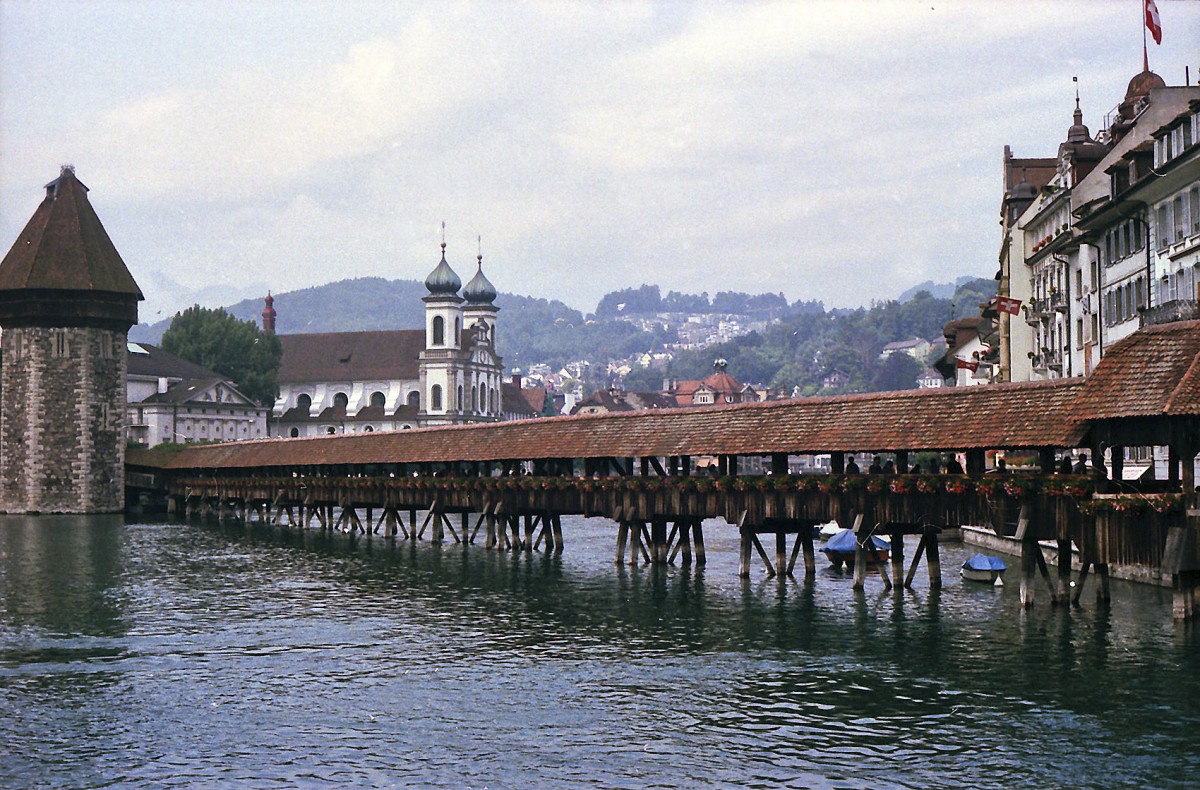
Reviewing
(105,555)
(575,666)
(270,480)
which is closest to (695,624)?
(575,666)

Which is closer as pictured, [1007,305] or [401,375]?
[1007,305]

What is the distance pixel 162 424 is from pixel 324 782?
108 m

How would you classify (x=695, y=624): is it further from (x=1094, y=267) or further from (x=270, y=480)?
(x=270, y=480)

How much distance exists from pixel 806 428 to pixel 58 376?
6117cm

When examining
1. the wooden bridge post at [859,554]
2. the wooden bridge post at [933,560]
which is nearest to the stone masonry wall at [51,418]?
the wooden bridge post at [859,554]

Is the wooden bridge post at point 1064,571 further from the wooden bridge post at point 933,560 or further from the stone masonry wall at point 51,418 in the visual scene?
the stone masonry wall at point 51,418

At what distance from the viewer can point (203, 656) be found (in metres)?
30.8

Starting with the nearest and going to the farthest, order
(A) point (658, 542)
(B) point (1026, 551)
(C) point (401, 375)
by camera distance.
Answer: (B) point (1026, 551)
(A) point (658, 542)
(C) point (401, 375)

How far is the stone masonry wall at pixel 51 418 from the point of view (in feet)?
285

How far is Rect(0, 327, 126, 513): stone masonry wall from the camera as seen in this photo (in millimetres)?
86812

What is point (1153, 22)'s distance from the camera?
42312 millimetres

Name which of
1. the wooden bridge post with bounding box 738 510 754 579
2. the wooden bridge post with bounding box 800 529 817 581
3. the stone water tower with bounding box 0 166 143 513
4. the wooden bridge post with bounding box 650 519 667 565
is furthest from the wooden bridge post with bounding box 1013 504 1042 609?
the stone water tower with bounding box 0 166 143 513

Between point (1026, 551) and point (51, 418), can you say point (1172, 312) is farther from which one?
point (51, 418)

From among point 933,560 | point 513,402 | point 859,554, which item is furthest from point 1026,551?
point 513,402
